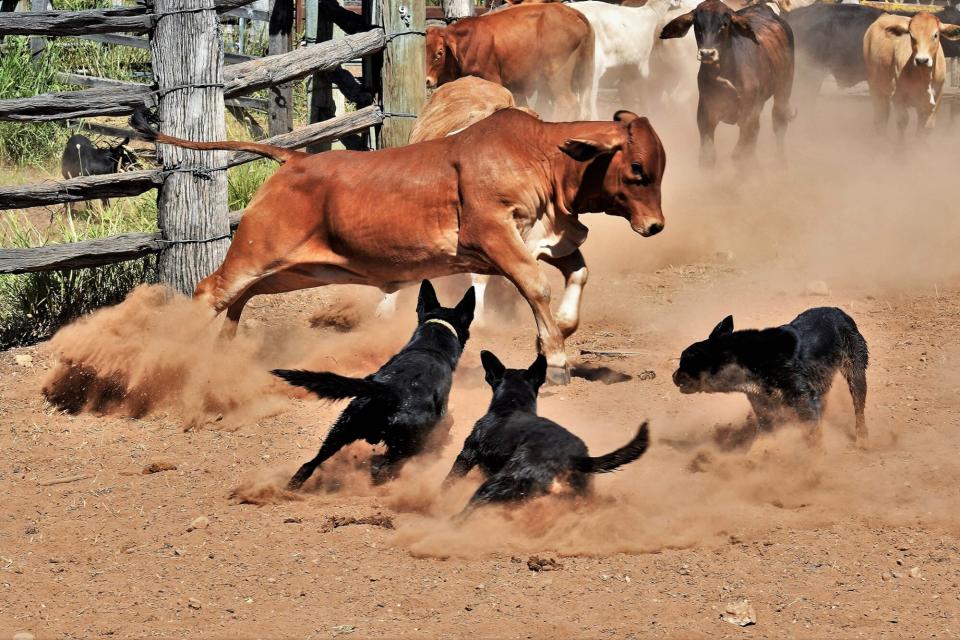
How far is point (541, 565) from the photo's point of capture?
4.70m

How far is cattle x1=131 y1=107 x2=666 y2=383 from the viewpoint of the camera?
700 cm

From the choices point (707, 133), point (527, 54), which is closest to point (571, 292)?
point (527, 54)

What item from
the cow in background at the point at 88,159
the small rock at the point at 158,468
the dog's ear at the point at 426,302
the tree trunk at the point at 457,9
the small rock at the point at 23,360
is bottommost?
the small rock at the point at 23,360

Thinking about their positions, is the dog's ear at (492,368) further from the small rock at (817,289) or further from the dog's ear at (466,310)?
the small rock at (817,289)

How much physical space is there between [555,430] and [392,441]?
0.93 m

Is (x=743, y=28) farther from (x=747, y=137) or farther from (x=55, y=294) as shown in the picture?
(x=55, y=294)

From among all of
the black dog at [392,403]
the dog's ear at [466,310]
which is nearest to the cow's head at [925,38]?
the dog's ear at [466,310]

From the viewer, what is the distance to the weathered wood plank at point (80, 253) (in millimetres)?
7671

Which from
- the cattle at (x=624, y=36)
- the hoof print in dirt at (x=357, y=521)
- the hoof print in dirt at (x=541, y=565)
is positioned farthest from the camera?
the cattle at (x=624, y=36)

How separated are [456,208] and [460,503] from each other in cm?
238

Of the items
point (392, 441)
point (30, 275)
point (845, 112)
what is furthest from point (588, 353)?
point (845, 112)

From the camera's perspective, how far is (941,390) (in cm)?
700

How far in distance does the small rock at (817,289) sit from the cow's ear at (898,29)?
921 centimetres

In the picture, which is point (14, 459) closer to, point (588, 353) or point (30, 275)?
point (30, 275)
